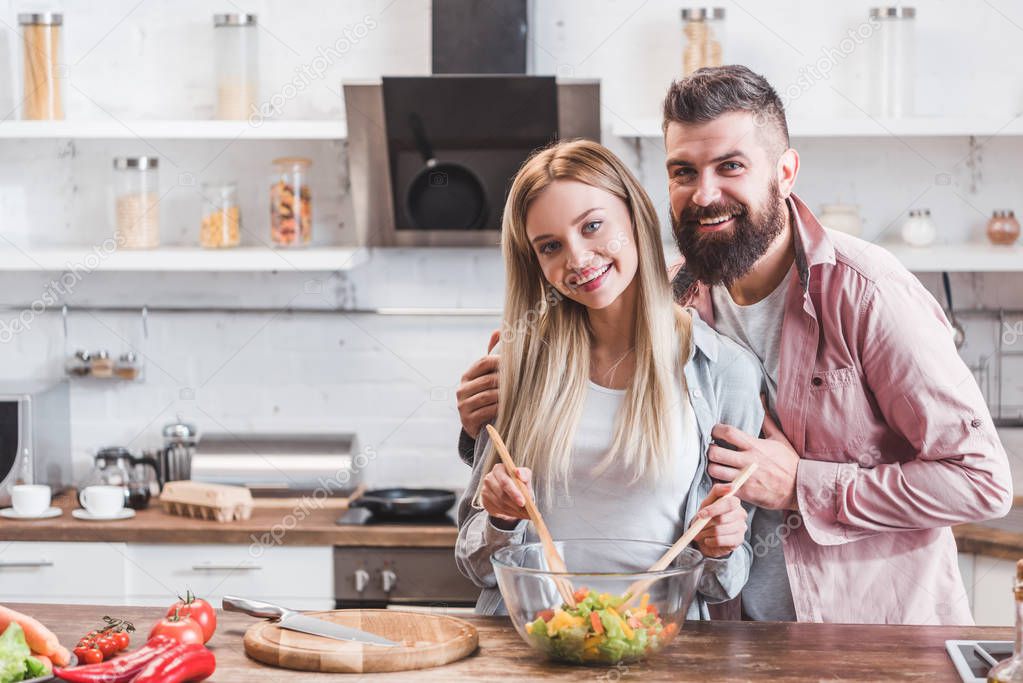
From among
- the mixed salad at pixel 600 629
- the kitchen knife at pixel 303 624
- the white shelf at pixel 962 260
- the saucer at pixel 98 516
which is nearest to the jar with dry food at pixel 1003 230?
the white shelf at pixel 962 260

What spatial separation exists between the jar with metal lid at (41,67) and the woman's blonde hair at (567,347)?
1918 mm

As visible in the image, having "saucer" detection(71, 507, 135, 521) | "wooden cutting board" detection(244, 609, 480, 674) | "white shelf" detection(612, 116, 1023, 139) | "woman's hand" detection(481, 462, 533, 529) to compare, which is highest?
"white shelf" detection(612, 116, 1023, 139)

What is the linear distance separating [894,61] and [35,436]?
2572mm

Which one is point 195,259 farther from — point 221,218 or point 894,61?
point 894,61

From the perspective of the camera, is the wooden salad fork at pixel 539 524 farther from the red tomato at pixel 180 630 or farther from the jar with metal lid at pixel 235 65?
the jar with metal lid at pixel 235 65

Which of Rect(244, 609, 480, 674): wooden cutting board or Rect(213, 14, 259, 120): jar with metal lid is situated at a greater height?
Rect(213, 14, 259, 120): jar with metal lid

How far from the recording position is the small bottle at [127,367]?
11.0 ft

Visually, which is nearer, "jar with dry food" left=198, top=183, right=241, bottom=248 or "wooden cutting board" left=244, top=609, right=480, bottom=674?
"wooden cutting board" left=244, top=609, right=480, bottom=674

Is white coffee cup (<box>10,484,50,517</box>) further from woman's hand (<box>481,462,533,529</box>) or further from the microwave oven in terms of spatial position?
woman's hand (<box>481,462,533,529</box>)

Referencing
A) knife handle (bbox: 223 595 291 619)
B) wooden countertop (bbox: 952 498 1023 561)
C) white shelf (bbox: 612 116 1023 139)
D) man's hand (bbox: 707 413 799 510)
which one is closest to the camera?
knife handle (bbox: 223 595 291 619)

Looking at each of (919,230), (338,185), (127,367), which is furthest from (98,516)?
(919,230)

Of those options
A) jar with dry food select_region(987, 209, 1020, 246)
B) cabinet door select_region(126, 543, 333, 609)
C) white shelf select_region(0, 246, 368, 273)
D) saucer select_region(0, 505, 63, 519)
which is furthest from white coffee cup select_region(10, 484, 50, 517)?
jar with dry food select_region(987, 209, 1020, 246)

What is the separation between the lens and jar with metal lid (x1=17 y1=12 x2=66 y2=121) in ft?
10.2

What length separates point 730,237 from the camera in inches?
68.7
